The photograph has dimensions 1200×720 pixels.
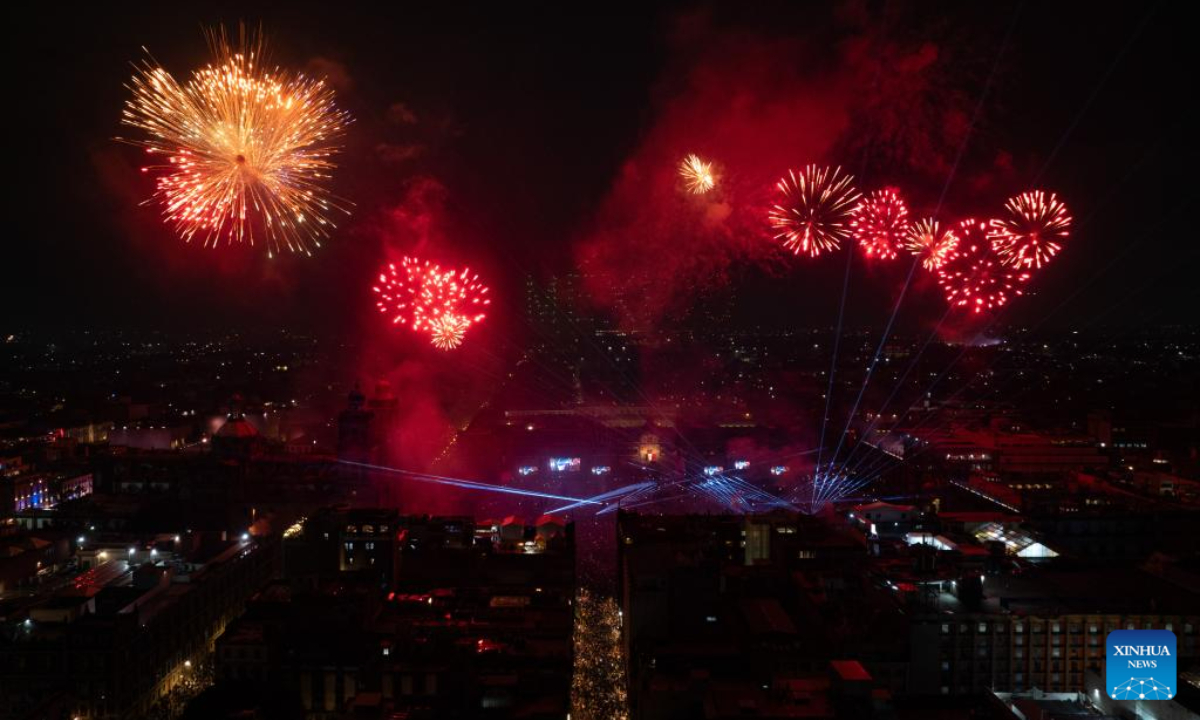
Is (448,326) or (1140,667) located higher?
(448,326)

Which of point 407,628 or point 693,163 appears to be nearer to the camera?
point 407,628

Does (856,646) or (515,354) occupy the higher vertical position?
(515,354)

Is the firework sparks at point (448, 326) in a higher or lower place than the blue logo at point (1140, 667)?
higher

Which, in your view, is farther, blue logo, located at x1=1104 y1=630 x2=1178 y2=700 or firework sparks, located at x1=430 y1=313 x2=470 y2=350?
firework sparks, located at x1=430 y1=313 x2=470 y2=350

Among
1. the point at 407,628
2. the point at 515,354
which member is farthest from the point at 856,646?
the point at 515,354

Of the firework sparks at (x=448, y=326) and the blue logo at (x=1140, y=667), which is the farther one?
the firework sparks at (x=448, y=326)

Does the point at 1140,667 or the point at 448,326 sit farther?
the point at 448,326

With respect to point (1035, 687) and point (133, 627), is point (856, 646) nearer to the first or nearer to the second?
point (1035, 687)

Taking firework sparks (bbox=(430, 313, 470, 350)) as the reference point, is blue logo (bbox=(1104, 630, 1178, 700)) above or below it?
below
